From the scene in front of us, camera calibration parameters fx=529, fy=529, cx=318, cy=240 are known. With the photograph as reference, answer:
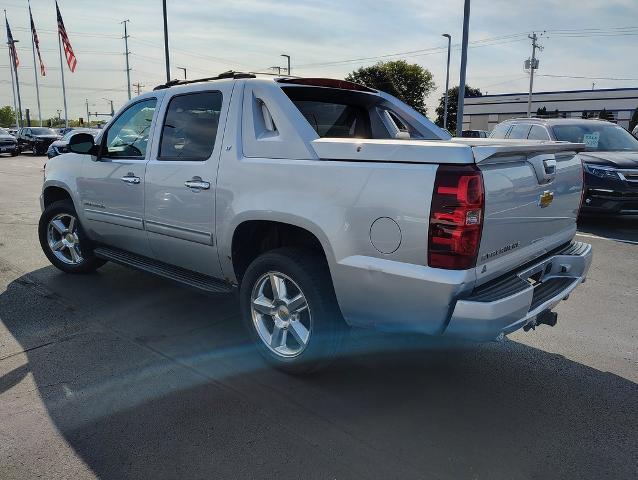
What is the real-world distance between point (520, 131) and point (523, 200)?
7.79 metres

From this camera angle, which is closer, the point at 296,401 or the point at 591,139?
the point at 296,401

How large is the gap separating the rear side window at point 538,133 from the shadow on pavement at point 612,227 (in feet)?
5.44

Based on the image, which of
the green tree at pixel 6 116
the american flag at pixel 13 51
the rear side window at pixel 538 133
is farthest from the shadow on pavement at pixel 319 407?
the green tree at pixel 6 116

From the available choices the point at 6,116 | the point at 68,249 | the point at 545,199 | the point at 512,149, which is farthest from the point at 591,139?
the point at 6,116

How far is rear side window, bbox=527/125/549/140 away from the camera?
9.64 meters

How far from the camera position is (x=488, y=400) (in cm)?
327

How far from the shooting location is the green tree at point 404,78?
2275 inches

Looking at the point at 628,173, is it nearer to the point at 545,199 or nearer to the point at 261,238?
the point at 545,199

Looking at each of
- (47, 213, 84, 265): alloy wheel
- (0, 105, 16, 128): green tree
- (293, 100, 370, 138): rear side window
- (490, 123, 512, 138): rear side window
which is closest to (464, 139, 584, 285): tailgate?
(293, 100, 370, 138): rear side window

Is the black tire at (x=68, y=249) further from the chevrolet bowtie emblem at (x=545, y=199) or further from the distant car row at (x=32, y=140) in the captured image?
the distant car row at (x=32, y=140)

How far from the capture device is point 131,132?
15.8ft

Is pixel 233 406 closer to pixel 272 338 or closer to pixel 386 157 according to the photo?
pixel 272 338


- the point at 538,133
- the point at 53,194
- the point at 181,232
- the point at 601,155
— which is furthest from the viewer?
the point at 538,133

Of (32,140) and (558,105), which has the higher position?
(558,105)
